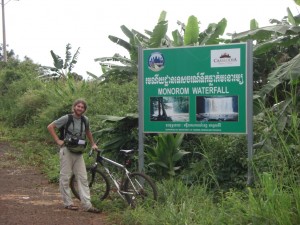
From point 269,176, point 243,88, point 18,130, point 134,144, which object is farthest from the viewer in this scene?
point 18,130

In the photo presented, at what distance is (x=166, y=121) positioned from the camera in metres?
8.03

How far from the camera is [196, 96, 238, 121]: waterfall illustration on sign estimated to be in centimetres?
740

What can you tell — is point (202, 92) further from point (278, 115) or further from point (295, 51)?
point (295, 51)

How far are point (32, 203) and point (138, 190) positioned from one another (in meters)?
2.05

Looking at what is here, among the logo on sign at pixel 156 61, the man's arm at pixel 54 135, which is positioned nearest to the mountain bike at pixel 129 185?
the man's arm at pixel 54 135

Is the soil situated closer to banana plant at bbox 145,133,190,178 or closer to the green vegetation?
the green vegetation

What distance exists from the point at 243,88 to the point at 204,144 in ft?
6.72

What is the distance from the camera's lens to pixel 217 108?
7504 millimetres

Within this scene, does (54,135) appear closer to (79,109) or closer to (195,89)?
(79,109)

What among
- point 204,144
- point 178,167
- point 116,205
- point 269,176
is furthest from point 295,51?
point 269,176

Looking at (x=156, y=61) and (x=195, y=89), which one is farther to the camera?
(x=156, y=61)

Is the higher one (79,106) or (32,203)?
(79,106)

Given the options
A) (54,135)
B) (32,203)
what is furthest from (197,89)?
Result: (32,203)

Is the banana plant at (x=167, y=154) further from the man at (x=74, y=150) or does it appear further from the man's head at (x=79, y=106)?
the man's head at (x=79, y=106)
